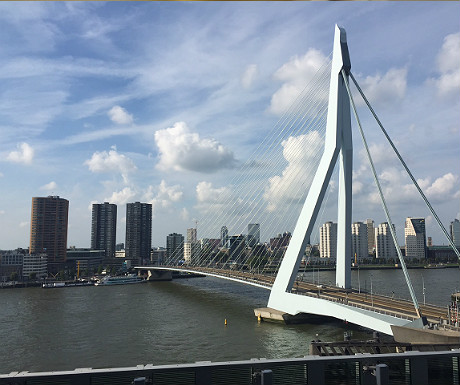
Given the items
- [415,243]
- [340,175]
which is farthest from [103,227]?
[340,175]

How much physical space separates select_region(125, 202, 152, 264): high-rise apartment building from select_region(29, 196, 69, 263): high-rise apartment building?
23.7 m

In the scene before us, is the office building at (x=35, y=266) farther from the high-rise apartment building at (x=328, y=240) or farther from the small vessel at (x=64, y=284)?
the high-rise apartment building at (x=328, y=240)

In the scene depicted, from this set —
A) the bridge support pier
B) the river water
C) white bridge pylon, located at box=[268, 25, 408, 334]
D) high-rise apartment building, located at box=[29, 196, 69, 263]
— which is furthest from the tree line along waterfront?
white bridge pylon, located at box=[268, 25, 408, 334]

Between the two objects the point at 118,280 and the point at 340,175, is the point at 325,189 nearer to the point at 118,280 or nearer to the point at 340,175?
the point at 340,175

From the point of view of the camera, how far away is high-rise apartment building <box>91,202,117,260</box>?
98688 mm

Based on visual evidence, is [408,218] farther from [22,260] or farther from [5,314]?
[5,314]

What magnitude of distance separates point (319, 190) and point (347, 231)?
11.5 feet

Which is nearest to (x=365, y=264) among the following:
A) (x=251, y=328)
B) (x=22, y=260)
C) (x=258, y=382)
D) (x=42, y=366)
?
(x=22, y=260)

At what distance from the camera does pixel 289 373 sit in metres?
4.60

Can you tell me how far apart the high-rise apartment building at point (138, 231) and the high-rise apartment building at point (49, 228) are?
23683 millimetres

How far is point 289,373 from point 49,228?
236 ft

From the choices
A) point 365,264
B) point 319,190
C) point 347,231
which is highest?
point 319,190

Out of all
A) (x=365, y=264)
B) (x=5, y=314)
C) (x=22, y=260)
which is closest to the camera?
(x=5, y=314)

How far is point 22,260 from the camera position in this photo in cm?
6425
